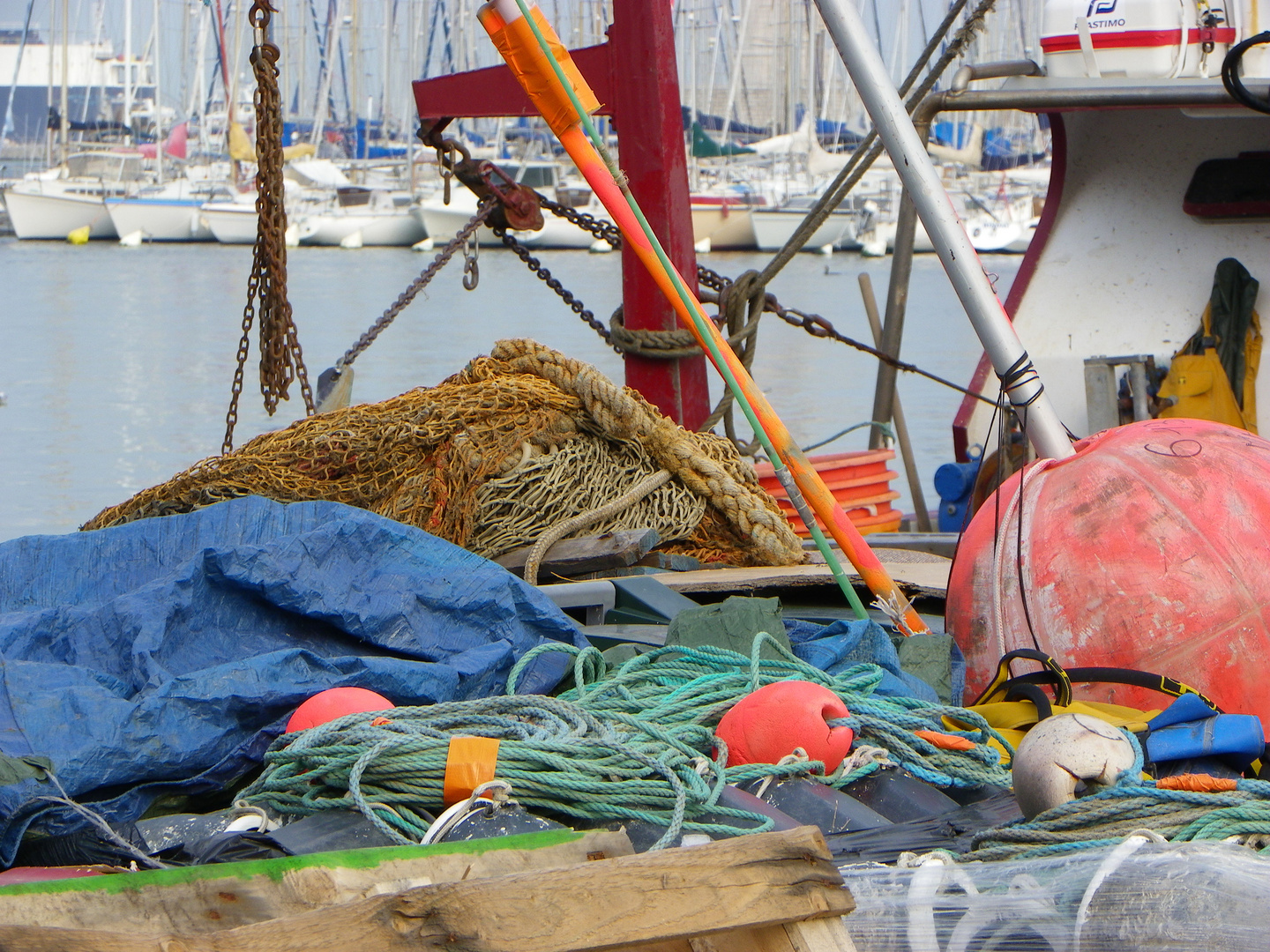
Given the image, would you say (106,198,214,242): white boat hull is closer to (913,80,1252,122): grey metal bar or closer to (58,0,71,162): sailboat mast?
(58,0,71,162): sailboat mast

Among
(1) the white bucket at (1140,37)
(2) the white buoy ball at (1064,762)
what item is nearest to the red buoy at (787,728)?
(2) the white buoy ball at (1064,762)

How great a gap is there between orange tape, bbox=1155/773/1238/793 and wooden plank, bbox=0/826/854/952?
0.89 m

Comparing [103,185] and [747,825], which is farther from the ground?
[103,185]

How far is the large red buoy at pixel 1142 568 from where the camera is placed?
3445mm

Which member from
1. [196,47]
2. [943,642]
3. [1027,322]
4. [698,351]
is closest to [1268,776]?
[943,642]

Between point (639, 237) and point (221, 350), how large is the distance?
19.7m

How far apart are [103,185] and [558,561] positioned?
51.7 meters

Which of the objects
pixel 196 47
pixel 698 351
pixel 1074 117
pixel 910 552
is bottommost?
pixel 910 552

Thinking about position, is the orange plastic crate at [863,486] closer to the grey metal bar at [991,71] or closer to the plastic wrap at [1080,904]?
the grey metal bar at [991,71]

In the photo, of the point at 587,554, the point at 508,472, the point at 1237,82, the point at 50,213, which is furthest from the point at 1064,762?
the point at 50,213

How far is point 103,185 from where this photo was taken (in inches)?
2032

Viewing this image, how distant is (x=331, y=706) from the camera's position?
302 centimetres

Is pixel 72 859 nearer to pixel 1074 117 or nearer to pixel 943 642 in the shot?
pixel 943 642

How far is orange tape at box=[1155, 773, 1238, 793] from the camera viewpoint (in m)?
2.59
